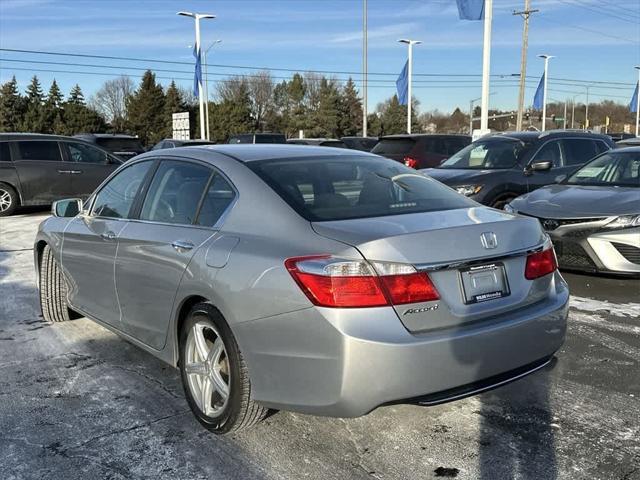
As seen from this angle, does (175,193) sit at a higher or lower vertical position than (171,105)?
lower

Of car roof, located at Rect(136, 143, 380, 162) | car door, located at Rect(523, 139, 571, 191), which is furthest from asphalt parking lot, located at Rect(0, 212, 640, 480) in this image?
car door, located at Rect(523, 139, 571, 191)

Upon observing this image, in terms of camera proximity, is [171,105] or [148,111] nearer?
[148,111]

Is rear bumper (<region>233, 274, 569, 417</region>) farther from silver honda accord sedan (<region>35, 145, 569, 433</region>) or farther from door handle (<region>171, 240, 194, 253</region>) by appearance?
door handle (<region>171, 240, 194, 253</region>)

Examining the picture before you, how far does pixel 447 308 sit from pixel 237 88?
89.3 metres

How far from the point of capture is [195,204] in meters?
3.62

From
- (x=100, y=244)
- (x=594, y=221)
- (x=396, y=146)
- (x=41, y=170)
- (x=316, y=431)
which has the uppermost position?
(x=396, y=146)

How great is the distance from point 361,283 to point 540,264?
3.84 feet

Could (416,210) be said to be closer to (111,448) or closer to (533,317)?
(533,317)

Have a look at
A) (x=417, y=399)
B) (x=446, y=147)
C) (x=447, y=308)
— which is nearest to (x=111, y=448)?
(x=417, y=399)

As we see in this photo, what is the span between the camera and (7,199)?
1332 cm

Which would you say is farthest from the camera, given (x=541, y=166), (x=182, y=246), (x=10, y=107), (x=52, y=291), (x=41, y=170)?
Answer: (x=10, y=107)

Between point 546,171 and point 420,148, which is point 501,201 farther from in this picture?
point 420,148

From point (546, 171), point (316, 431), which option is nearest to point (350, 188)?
point (316, 431)

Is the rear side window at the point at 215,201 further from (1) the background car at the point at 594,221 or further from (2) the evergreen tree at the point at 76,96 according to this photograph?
(2) the evergreen tree at the point at 76,96
